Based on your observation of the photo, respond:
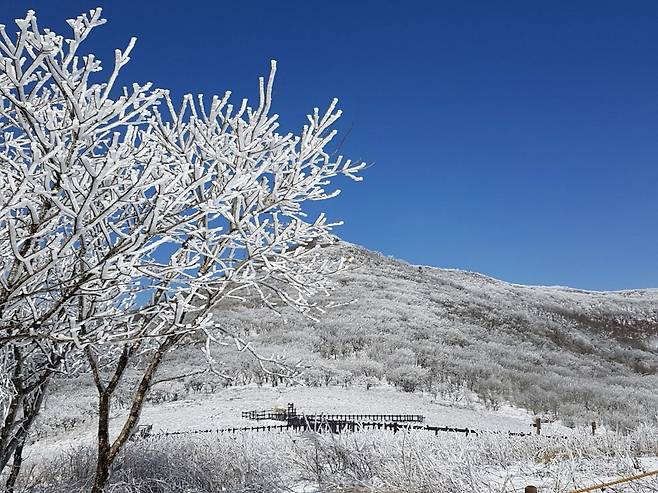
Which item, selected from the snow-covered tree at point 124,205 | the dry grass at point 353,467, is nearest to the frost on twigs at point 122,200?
the snow-covered tree at point 124,205

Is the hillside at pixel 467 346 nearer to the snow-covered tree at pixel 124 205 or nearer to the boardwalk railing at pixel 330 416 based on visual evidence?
the boardwalk railing at pixel 330 416

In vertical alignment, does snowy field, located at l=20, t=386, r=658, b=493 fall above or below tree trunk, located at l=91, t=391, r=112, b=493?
below

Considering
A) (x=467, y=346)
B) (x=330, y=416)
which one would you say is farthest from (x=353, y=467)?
(x=467, y=346)

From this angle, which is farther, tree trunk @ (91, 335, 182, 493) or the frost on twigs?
tree trunk @ (91, 335, 182, 493)

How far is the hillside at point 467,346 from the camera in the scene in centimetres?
3262

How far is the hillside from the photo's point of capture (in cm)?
3262

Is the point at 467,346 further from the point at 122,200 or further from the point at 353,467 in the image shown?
the point at 122,200

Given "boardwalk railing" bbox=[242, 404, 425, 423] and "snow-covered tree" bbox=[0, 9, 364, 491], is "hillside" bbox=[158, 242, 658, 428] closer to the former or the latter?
"boardwalk railing" bbox=[242, 404, 425, 423]

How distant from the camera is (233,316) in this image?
161ft

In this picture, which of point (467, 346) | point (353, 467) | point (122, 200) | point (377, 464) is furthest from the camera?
point (467, 346)

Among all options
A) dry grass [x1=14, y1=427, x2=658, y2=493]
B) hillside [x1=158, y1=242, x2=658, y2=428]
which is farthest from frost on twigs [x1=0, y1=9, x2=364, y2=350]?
hillside [x1=158, y1=242, x2=658, y2=428]

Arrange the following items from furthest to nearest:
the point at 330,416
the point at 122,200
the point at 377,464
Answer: the point at 330,416
the point at 377,464
the point at 122,200

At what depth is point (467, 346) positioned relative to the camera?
43.3 meters

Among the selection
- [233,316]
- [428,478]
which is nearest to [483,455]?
[428,478]
